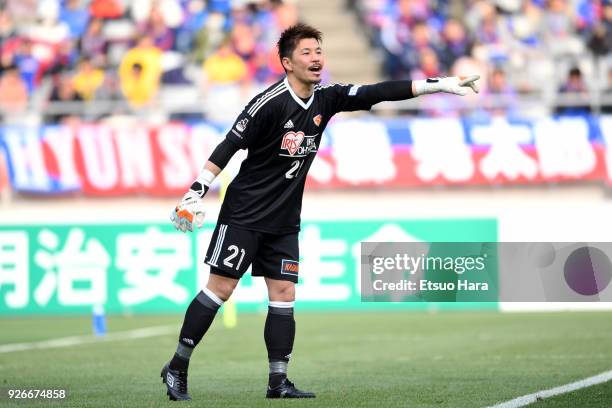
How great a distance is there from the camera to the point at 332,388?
9656mm

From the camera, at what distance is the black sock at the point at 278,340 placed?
8.96m

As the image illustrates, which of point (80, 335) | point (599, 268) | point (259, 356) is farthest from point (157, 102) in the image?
point (599, 268)

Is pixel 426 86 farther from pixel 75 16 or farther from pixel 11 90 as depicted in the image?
pixel 75 16

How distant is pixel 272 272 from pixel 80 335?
8031 millimetres

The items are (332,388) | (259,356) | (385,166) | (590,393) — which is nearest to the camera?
(590,393)

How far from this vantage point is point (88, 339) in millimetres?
15867

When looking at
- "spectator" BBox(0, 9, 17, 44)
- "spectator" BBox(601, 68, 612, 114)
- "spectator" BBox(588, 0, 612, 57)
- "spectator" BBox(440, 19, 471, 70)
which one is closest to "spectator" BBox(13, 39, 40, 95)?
"spectator" BBox(0, 9, 17, 44)

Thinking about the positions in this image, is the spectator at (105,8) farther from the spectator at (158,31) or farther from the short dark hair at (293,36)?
the short dark hair at (293,36)

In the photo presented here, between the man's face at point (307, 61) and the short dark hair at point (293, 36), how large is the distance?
3 cm

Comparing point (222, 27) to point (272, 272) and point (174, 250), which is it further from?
point (272, 272)

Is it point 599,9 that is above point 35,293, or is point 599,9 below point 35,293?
above

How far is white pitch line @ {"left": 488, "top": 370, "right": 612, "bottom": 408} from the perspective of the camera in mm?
8429

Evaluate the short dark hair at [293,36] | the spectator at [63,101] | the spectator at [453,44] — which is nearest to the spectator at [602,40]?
the spectator at [453,44]

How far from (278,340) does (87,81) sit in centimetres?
1549
